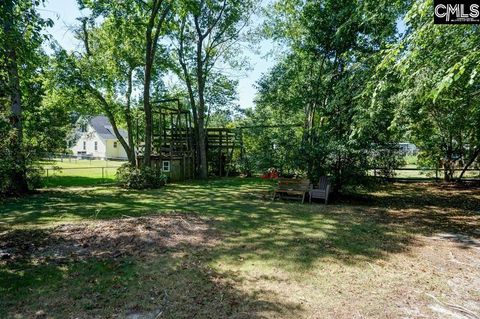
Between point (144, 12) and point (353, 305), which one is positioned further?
point (144, 12)

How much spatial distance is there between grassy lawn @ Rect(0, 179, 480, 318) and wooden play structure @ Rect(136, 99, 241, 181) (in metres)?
9.30

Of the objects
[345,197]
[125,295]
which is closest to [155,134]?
[345,197]

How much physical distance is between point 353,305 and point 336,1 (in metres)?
11.6

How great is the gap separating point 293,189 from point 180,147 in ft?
35.2

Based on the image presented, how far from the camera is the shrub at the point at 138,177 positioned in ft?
48.6

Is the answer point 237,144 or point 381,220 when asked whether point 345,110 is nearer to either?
point 381,220

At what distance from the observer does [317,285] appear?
4305 mm

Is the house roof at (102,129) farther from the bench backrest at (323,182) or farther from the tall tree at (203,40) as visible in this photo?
the bench backrest at (323,182)

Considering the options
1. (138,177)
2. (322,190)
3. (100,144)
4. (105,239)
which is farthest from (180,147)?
(100,144)

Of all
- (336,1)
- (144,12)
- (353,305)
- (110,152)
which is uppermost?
(144,12)

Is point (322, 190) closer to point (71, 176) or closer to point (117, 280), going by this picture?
point (117, 280)

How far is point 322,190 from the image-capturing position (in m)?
10.9

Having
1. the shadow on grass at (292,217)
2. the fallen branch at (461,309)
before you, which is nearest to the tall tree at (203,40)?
the shadow on grass at (292,217)

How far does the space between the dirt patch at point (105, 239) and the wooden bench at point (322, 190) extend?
487 cm
